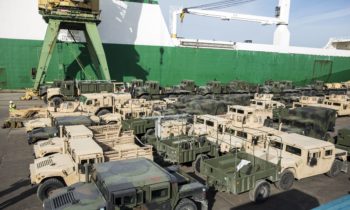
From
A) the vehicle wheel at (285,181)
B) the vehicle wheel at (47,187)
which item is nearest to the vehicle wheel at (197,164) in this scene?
the vehicle wheel at (285,181)

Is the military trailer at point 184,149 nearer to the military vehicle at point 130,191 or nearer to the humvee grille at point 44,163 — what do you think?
the military vehicle at point 130,191

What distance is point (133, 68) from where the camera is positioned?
44.2m

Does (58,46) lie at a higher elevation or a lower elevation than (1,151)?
higher

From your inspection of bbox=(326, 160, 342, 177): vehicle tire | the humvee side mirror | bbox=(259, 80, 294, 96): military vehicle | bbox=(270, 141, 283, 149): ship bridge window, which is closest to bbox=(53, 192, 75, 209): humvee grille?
bbox=(270, 141, 283, 149): ship bridge window

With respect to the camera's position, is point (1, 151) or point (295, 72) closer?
point (1, 151)

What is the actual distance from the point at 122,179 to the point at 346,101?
28.2 metres

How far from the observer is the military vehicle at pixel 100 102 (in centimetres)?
2377

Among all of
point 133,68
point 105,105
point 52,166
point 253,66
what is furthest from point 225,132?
point 253,66

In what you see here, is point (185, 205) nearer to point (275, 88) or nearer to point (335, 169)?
point (335, 169)

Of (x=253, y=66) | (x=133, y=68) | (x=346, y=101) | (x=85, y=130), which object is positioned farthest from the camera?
(x=253, y=66)

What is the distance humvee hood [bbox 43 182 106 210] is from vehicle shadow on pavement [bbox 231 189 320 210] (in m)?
5.28

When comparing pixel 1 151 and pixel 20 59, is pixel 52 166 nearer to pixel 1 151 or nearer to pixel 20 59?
pixel 1 151

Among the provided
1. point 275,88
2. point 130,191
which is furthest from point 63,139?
point 275,88

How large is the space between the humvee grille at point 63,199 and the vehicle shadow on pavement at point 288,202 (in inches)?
230
